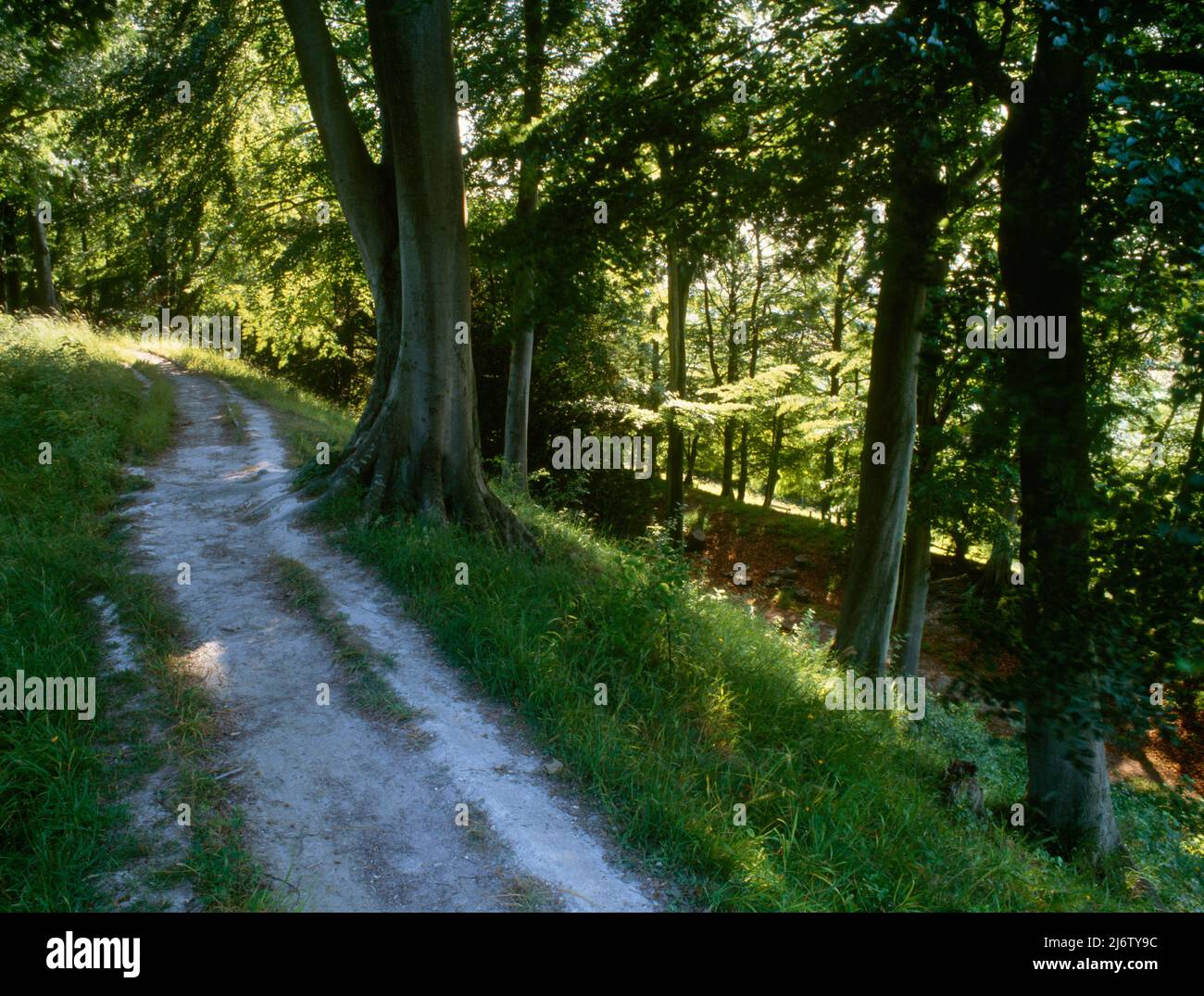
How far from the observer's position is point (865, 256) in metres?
6.16

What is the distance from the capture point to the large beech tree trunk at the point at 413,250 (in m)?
7.61

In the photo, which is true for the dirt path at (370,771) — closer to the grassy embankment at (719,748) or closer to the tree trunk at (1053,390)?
the grassy embankment at (719,748)

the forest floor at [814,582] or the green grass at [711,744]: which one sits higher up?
the green grass at [711,744]

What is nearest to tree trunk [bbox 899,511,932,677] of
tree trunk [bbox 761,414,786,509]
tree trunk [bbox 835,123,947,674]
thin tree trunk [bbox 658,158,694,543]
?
tree trunk [bbox 835,123,947,674]

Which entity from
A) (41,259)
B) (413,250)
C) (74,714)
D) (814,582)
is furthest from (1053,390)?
(41,259)

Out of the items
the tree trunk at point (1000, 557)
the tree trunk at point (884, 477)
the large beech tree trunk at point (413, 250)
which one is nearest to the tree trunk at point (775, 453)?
the tree trunk at point (1000, 557)

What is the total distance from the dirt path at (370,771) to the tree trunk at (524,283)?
3.43 m

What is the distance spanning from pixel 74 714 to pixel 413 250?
5679mm

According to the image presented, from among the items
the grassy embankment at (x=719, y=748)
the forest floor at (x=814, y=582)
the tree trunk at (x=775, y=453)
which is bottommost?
the forest floor at (x=814, y=582)

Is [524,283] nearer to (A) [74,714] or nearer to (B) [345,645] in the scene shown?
(B) [345,645]

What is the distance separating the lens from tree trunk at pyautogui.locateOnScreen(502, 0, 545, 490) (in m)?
7.49

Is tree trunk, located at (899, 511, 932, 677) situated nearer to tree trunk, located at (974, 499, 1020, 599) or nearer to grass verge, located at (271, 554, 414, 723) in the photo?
tree trunk, located at (974, 499, 1020, 599)
